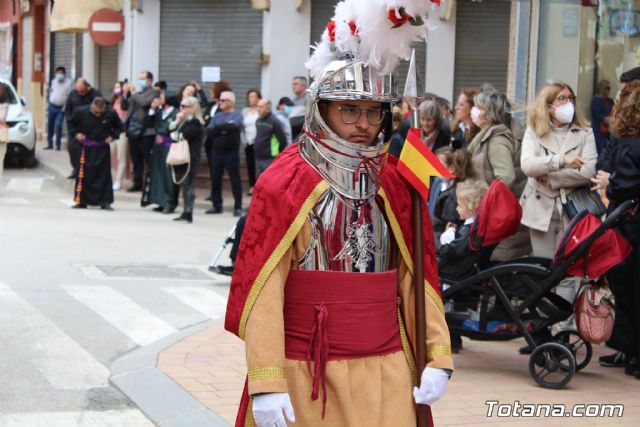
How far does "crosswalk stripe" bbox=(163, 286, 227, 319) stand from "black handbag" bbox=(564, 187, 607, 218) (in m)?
3.08

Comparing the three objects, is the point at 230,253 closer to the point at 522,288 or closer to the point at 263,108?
the point at 522,288

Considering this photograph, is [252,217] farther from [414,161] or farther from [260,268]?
[414,161]

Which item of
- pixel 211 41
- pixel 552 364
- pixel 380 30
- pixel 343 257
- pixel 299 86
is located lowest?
pixel 552 364

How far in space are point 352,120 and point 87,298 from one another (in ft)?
20.9

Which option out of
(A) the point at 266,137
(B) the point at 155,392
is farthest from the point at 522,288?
(A) the point at 266,137

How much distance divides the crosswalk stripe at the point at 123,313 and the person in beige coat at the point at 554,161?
2.91 m

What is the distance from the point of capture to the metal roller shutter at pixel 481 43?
21516 mm

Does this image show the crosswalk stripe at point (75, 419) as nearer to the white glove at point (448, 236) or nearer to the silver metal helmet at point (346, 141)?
the white glove at point (448, 236)

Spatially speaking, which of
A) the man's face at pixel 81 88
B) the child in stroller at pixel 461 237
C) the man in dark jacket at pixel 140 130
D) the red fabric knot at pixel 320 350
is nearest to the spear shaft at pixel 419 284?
the red fabric knot at pixel 320 350

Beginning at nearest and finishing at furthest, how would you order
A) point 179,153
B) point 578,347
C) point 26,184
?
point 578,347
point 179,153
point 26,184

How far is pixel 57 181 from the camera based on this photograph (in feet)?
70.8

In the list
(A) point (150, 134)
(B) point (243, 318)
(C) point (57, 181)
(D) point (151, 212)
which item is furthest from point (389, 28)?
(C) point (57, 181)

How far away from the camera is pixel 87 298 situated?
10031 mm

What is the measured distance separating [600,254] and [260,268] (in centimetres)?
375
